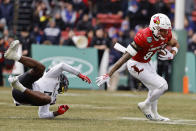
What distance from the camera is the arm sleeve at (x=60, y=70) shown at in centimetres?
910

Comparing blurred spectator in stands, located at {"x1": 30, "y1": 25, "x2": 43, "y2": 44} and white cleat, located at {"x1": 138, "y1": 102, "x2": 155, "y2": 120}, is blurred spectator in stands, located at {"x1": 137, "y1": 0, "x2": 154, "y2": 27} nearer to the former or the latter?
blurred spectator in stands, located at {"x1": 30, "y1": 25, "x2": 43, "y2": 44}

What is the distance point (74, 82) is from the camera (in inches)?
702

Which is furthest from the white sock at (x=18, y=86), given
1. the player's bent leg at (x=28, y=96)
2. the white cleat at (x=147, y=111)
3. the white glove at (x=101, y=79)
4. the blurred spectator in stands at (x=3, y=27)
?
the blurred spectator in stands at (x=3, y=27)

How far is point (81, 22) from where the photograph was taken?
1991 centimetres

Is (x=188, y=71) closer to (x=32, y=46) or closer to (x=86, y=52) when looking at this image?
(x=86, y=52)

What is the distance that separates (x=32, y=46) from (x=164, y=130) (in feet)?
35.1

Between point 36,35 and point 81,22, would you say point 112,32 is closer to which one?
point 81,22

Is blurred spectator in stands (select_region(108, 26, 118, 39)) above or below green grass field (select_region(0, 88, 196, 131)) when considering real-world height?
above

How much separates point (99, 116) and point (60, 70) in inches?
53.1

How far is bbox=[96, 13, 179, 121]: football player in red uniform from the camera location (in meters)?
9.32

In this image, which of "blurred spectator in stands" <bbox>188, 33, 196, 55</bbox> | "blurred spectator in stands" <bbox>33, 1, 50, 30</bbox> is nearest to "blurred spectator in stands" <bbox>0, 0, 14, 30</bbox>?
"blurred spectator in stands" <bbox>33, 1, 50, 30</bbox>

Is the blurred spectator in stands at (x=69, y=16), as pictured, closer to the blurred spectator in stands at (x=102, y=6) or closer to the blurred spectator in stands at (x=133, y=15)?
the blurred spectator in stands at (x=133, y=15)

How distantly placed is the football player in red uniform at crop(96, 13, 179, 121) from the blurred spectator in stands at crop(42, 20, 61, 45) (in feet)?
31.5

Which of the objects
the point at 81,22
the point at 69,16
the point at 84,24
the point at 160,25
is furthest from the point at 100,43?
the point at 160,25
